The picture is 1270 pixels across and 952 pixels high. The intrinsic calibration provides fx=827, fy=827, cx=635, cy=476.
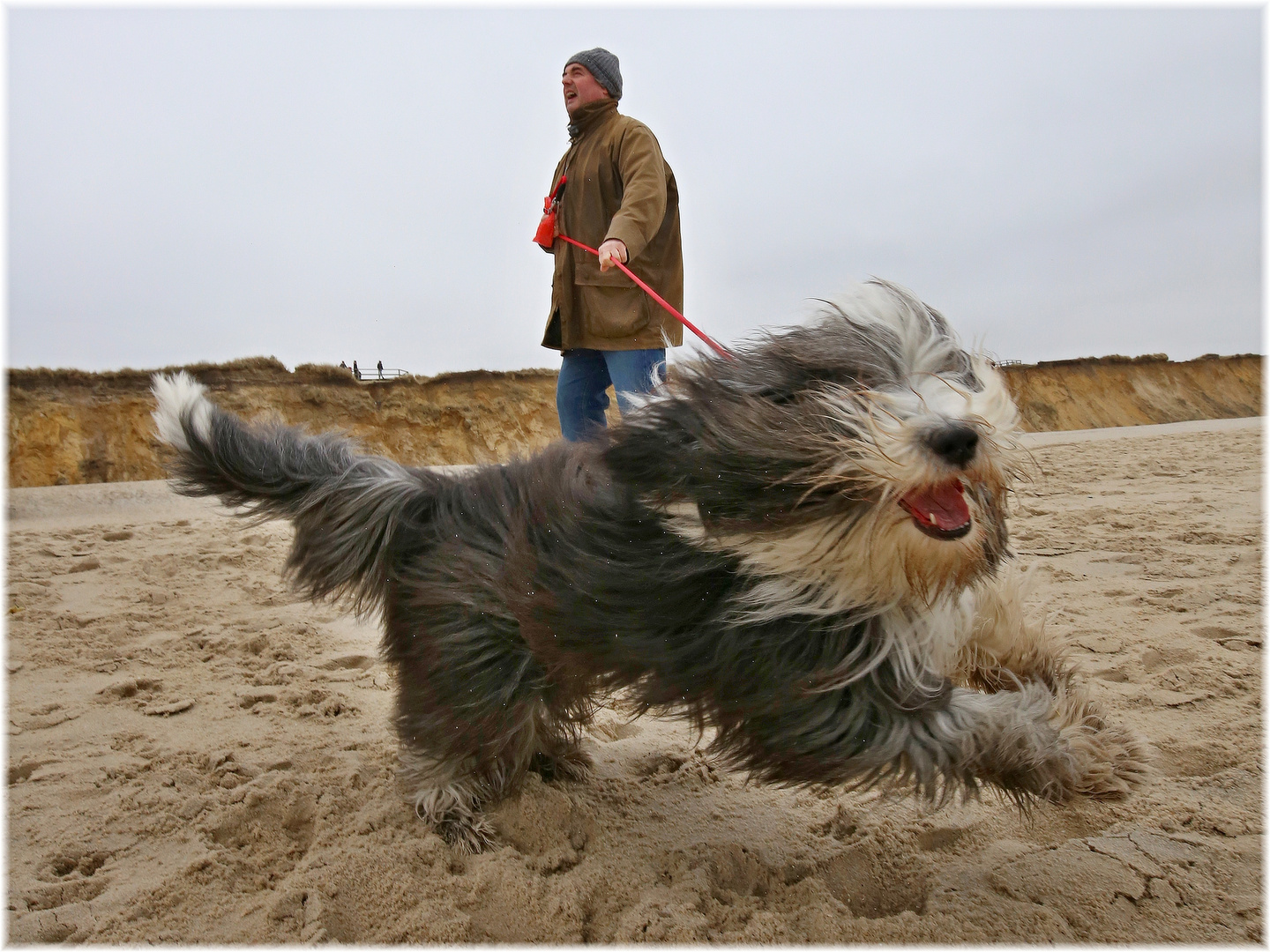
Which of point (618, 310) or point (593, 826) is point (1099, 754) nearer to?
point (593, 826)

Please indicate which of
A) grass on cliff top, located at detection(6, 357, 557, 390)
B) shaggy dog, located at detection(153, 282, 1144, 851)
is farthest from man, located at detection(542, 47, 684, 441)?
grass on cliff top, located at detection(6, 357, 557, 390)

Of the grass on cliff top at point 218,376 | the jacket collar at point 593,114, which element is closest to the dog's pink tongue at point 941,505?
the jacket collar at point 593,114

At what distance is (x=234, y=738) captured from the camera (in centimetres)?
301

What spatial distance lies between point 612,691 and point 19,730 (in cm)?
245

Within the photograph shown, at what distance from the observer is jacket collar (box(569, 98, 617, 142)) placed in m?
3.44

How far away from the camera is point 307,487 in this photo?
104 inches

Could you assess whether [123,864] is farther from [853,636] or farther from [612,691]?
[853,636]

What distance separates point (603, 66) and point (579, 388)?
132 cm

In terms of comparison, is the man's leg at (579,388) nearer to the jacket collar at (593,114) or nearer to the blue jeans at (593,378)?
the blue jeans at (593,378)

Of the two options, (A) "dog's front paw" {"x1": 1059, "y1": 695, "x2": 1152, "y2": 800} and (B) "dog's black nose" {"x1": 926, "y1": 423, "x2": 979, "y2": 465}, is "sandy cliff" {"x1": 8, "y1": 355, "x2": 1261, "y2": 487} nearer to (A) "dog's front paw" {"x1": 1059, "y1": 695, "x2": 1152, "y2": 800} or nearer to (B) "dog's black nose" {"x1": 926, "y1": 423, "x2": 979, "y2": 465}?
(A) "dog's front paw" {"x1": 1059, "y1": 695, "x2": 1152, "y2": 800}

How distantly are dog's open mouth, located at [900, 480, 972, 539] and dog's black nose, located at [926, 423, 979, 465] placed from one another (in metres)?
0.06

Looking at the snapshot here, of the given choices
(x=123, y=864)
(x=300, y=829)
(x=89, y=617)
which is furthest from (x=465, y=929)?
(x=89, y=617)

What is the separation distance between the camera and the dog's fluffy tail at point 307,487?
254 centimetres

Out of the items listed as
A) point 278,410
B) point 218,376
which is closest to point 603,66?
point 278,410
